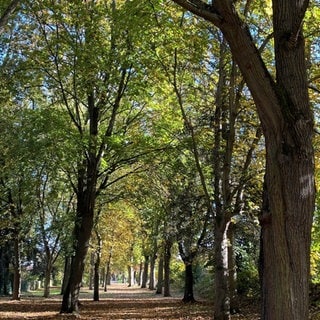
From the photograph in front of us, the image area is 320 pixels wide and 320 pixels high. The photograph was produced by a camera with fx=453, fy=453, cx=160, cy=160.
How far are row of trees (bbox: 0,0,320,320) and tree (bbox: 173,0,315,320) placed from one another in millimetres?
12

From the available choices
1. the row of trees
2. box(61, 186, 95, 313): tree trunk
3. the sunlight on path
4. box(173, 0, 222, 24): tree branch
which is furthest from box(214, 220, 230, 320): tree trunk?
box(61, 186, 95, 313): tree trunk

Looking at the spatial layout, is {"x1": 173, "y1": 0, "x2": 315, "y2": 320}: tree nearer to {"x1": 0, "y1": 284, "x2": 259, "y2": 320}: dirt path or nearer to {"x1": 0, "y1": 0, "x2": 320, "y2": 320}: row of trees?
{"x1": 0, "y1": 0, "x2": 320, "y2": 320}: row of trees

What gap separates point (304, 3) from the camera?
4441mm

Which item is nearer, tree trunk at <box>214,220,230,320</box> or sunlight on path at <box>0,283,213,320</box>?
tree trunk at <box>214,220,230,320</box>

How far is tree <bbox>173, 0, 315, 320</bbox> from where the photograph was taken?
14.1 feet

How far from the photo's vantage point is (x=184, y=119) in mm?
11266

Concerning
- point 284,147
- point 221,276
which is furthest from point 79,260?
point 284,147

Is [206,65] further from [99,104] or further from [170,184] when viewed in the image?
[170,184]

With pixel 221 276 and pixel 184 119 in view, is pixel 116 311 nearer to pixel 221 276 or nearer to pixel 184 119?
pixel 221 276

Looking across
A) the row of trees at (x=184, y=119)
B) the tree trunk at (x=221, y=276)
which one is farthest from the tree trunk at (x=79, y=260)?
the tree trunk at (x=221, y=276)

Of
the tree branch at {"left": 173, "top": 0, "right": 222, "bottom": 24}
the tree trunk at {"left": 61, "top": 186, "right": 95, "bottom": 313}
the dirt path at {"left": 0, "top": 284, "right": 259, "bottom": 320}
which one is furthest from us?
the tree trunk at {"left": 61, "top": 186, "right": 95, "bottom": 313}

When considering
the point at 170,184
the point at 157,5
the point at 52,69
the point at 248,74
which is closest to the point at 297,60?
the point at 248,74

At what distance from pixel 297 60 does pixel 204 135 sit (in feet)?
29.8

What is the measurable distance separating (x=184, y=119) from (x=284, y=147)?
688 centimetres
